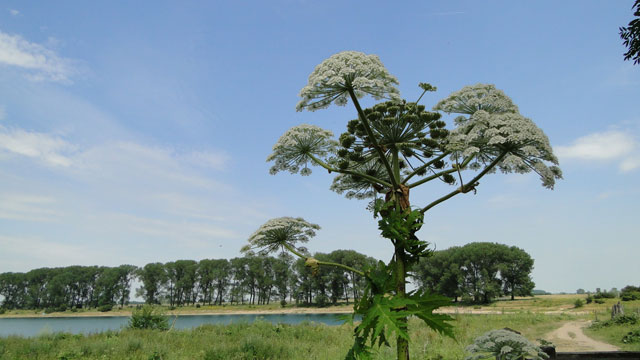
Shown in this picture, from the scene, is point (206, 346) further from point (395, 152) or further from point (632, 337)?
point (632, 337)

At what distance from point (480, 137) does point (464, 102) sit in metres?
1.15

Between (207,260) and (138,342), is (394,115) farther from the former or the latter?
(207,260)

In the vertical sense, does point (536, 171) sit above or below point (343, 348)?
above

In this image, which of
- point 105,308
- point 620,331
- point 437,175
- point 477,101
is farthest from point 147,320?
point 105,308

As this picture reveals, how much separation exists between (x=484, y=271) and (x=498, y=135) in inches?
3042

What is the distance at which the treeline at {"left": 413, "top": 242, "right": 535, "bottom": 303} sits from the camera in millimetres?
72750

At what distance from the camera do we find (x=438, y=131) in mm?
5051

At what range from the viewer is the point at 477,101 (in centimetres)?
548

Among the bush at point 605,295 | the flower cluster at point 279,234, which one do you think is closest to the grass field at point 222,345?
the flower cluster at point 279,234

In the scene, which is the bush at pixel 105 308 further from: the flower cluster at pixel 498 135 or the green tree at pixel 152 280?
the flower cluster at pixel 498 135

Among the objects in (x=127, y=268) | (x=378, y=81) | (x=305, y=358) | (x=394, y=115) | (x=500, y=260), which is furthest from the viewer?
(x=127, y=268)

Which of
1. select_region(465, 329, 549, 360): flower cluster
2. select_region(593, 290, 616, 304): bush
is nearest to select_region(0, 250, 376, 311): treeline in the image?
select_region(593, 290, 616, 304): bush

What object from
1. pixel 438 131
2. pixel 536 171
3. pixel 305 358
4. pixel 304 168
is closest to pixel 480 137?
pixel 438 131

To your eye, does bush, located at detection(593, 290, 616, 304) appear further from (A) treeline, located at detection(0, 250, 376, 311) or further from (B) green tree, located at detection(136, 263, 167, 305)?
(B) green tree, located at detection(136, 263, 167, 305)
